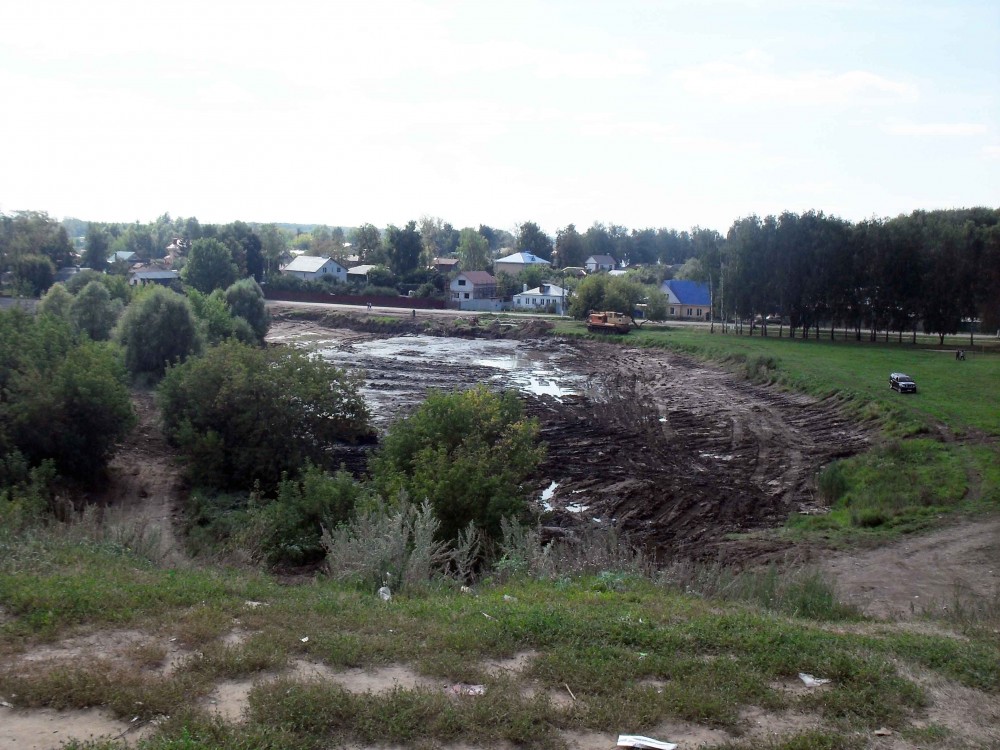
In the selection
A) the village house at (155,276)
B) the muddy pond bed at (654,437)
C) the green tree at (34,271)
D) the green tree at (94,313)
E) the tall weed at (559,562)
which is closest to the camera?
the tall weed at (559,562)

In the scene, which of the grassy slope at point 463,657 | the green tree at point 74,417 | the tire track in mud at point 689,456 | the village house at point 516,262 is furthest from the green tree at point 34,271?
the grassy slope at point 463,657

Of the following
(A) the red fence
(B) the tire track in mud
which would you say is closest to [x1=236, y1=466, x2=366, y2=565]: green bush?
(B) the tire track in mud

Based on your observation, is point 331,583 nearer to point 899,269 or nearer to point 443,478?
point 443,478

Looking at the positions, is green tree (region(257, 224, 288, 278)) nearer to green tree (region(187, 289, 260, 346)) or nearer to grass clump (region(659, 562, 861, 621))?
green tree (region(187, 289, 260, 346))

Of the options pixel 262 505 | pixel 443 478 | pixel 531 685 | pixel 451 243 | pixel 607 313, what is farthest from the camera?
pixel 451 243

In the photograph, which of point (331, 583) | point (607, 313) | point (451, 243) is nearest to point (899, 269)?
point (607, 313)

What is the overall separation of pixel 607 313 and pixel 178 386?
159 ft

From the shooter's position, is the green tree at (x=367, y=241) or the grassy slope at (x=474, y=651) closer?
the grassy slope at (x=474, y=651)

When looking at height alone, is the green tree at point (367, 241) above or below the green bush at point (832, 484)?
above

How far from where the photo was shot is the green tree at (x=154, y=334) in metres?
40.2

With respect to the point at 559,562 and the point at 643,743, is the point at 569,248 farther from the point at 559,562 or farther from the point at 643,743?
the point at 643,743

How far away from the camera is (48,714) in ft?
20.9

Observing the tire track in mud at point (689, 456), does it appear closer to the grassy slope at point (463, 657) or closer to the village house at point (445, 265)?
the grassy slope at point (463, 657)

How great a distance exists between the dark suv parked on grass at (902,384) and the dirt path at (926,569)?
16873 millimetres
